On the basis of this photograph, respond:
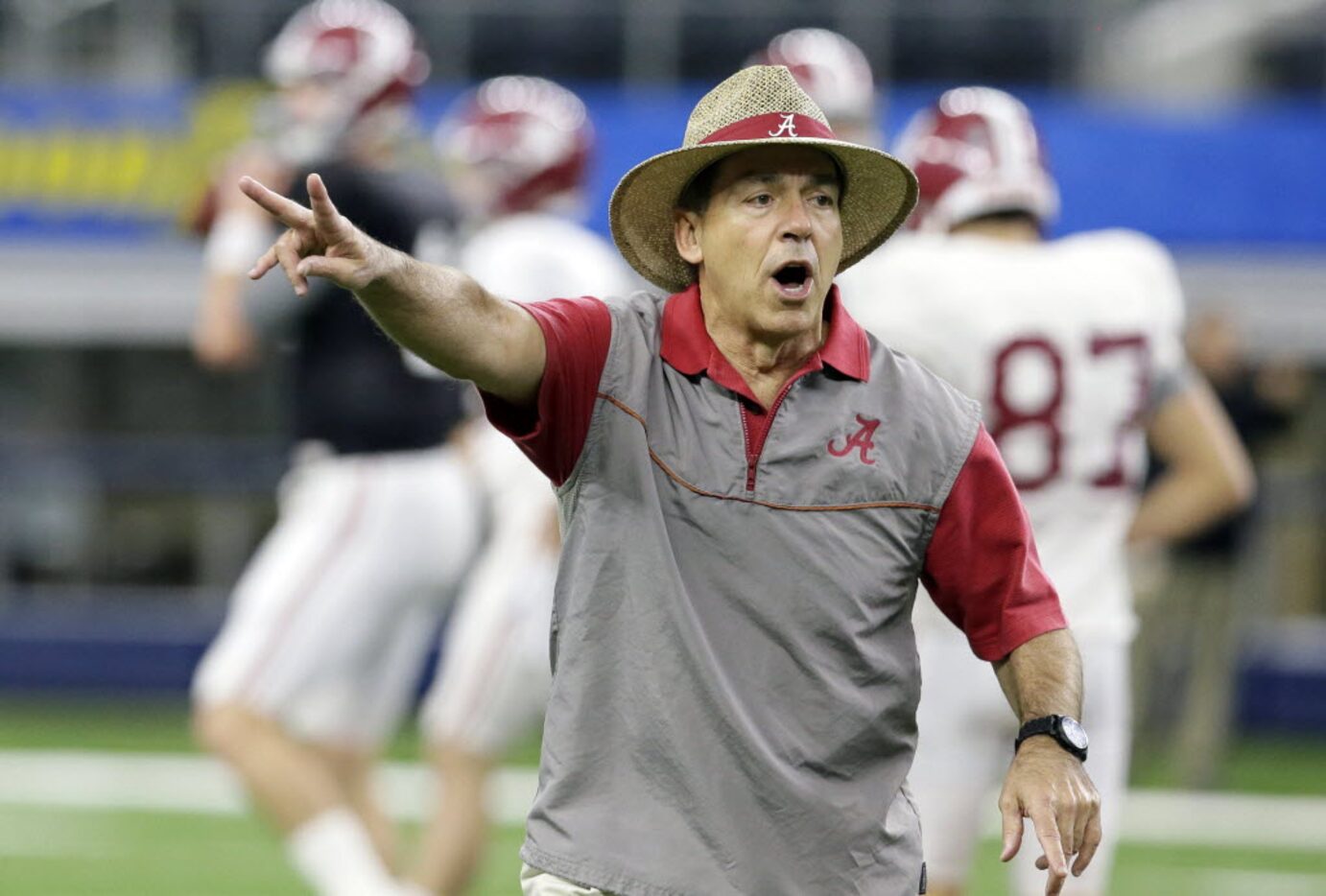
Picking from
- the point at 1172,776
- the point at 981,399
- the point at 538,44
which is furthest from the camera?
the point at 538,44

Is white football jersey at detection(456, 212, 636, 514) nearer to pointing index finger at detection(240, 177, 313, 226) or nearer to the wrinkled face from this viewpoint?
the wrinkled face

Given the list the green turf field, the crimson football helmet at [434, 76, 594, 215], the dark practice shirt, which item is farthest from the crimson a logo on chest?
the green turf field

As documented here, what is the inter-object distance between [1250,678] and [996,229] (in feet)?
32.1

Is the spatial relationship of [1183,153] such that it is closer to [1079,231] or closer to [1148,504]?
[1079,231]

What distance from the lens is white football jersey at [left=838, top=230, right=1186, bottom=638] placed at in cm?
532

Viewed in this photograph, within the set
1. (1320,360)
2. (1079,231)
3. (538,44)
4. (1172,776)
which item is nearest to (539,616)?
(1172,776)

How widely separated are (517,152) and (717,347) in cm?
413

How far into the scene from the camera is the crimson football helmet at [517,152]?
778 centimetres

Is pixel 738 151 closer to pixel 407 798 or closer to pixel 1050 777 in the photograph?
pixel 1050 777

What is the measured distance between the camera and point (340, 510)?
666 centimetres

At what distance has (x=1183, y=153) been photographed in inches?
637

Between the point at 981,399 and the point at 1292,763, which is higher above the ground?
the point at 981,399

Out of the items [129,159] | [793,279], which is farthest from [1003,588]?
[129,159]

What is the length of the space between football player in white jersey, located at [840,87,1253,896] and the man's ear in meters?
1.44
